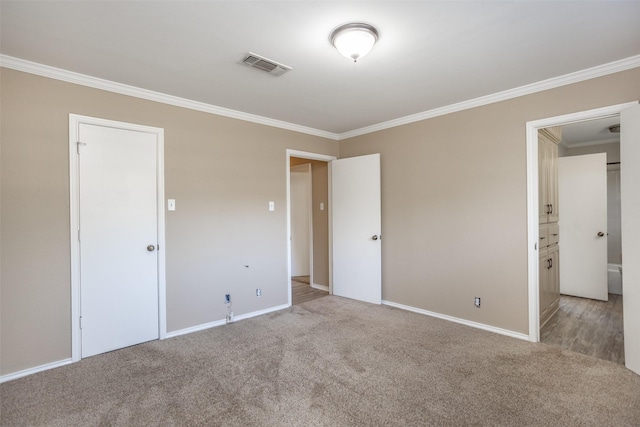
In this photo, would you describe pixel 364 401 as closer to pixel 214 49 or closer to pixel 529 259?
pixel 529 259

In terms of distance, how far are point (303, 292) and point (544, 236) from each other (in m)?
3.35

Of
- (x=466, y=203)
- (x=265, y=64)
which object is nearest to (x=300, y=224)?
(x=466, y=203)

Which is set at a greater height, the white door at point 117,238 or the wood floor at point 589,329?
the white door at point 117,238

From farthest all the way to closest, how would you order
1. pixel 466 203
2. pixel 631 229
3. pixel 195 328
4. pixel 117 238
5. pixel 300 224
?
pixel 300 224 → pixel 466 203 → pixel 195 328 → pixel 117 238 → pixel 631 229

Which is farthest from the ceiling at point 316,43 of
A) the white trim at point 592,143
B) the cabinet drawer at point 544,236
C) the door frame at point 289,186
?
the white trim at point 592,143

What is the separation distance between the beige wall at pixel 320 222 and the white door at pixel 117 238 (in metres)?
2.67

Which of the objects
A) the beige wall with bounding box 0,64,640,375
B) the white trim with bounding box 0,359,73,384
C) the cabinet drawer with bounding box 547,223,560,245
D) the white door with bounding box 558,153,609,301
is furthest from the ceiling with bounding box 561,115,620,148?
the white trim with bounding box 0,359,73,384

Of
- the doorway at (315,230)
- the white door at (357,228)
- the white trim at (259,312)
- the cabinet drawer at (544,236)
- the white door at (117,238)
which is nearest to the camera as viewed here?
the white door at (117,238)

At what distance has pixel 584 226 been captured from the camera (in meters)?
4.49

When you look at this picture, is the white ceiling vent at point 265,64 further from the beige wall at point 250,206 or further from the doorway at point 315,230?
→ the doorway at point 315,230

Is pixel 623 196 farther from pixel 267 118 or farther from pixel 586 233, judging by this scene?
pixel 267 118

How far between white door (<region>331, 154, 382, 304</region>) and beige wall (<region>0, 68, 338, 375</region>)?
0.56 m

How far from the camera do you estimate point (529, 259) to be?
3.04m

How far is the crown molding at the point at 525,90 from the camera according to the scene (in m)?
2.54
